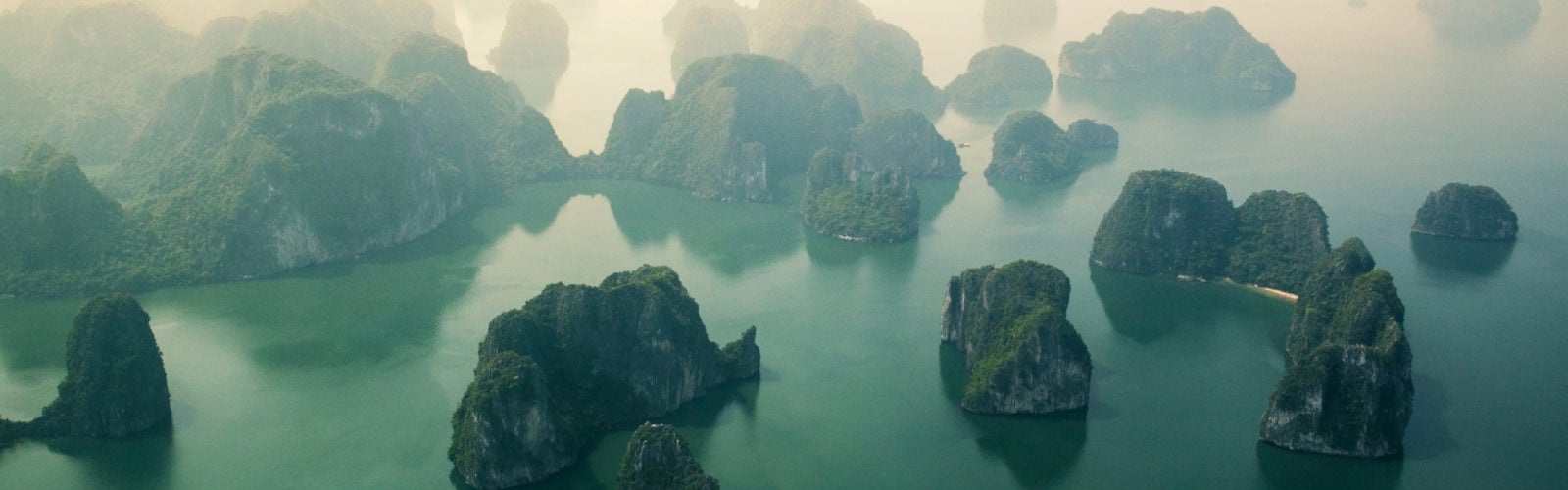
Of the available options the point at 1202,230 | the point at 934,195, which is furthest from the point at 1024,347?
the point at 934,195

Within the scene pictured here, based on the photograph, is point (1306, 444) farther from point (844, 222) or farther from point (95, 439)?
point (95, 439)

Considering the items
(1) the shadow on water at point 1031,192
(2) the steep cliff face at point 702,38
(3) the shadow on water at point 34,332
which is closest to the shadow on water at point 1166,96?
(1) the shadow on water at point 1031,192

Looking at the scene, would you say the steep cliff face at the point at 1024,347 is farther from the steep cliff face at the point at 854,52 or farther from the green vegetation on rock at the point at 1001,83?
the green vegetation on rock at the point at 1001,83

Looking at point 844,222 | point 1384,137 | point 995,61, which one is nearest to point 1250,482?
point 844,222

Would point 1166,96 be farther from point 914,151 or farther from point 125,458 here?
point 125,458

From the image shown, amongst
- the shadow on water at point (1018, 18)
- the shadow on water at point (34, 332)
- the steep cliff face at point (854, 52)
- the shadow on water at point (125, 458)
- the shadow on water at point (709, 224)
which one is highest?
the shadow on water at point (1018, 18)
